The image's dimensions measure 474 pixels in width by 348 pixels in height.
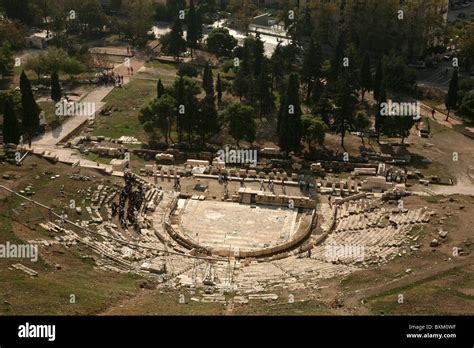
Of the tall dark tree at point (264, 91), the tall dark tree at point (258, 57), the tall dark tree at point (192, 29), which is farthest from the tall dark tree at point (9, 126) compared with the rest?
the tall dark tree at point (192, 29)

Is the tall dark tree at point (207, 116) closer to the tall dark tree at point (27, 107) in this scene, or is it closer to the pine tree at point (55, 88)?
the tall dark tree at point (27, 107)

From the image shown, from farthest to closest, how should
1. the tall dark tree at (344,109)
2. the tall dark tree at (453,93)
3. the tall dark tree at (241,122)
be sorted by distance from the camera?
1. the tall dark tree at (453,93)
2. the tall dark tree at (344,109)
3. the tall dark tree at (241,122)

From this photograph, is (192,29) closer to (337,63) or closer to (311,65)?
(311,65)

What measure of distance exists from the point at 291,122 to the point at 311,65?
725 inches

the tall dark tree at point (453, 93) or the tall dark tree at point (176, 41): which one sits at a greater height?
the tall dark tree at point (176, 41)

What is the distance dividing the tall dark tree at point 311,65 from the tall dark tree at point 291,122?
15.8 meters

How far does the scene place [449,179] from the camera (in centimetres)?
6781

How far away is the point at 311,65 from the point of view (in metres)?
85.8

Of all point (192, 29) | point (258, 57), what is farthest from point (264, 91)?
point (192, 29)

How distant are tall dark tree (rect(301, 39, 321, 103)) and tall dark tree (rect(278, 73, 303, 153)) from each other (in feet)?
51.8

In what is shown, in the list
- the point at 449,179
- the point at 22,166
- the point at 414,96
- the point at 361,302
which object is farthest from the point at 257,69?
the point at 361,302

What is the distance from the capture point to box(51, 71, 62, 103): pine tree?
8169cm

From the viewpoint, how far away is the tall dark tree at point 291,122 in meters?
69.6
